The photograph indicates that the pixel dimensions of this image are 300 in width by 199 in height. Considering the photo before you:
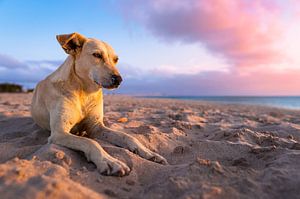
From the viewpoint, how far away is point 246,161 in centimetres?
290

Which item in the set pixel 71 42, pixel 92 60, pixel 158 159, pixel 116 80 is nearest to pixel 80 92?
pixel 92 60

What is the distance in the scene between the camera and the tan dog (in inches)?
139

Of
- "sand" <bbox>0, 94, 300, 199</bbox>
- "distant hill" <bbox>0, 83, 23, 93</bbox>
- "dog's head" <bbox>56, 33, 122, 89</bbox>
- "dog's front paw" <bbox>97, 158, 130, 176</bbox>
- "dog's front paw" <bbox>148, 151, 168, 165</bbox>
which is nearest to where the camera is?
"sand" <bbox>0, 94, 300, 199</bbox>

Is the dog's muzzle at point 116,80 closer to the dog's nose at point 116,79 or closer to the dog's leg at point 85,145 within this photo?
the dog's nose at point 116,79

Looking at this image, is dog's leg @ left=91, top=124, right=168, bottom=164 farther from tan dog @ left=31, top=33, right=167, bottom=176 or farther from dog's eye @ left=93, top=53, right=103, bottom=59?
dog's eye @ left=93, top=53, right=103, bottom=59

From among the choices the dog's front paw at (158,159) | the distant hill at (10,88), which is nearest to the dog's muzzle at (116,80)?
the dog's front paw at (158,159)

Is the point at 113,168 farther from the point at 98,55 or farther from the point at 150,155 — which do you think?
the point at 98,55

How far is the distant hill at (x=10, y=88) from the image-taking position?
1070 inches

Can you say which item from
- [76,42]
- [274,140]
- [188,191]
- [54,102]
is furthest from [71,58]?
[274,140]

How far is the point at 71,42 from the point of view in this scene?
155 inches

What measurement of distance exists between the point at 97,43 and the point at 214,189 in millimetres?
2807

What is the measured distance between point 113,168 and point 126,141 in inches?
38.4

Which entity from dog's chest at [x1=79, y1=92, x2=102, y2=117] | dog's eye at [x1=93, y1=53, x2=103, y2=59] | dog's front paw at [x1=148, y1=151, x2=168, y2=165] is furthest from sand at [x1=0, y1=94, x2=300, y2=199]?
dog's eye at [x1=93, y1=53, x2=103, y2=59]

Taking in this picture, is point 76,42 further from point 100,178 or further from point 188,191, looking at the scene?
point 188,191
